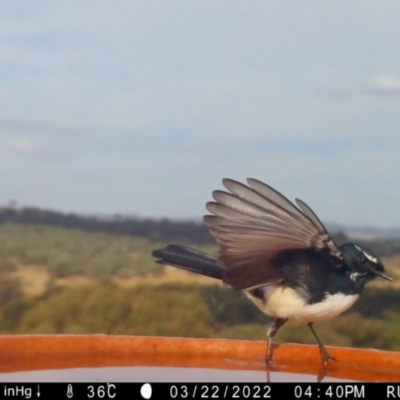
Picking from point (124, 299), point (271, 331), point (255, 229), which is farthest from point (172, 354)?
point (124, 299)

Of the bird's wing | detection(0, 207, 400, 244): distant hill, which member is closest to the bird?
the bird's wing

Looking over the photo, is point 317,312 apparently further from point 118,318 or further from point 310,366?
point 118,318

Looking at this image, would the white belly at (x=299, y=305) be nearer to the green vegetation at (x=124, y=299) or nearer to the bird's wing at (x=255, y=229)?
the bird's wing at (x=255, y=229)

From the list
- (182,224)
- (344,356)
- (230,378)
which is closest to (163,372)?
(230,378)

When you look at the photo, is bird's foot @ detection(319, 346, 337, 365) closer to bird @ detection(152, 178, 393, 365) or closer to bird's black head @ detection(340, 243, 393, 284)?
bird @ detection(152, 178, 393, 365)

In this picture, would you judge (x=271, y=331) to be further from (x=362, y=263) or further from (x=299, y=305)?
(x=362, y=263)

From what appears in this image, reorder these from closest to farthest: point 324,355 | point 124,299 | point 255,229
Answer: point 255,229 → point 324,355 → point 124,299
